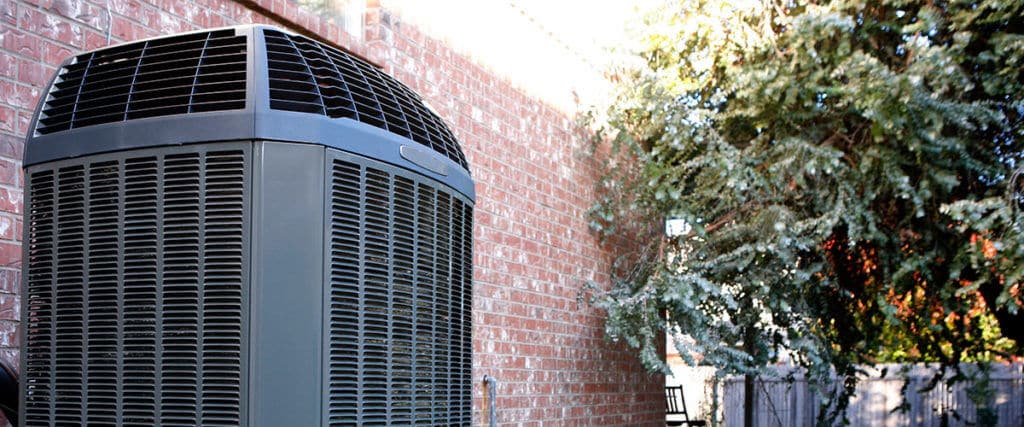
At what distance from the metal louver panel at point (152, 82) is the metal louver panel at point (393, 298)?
28 cm

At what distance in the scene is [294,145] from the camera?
1925 millimetres

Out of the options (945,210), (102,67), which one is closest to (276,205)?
(102,67)

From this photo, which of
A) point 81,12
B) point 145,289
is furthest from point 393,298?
point 81,12

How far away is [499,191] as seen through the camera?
5.11m

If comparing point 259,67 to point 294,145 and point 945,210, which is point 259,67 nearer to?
point 294,145

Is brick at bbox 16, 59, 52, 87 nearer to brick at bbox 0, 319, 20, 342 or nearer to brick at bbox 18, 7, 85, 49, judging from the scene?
brick at bbox 18, 7, 85, 49

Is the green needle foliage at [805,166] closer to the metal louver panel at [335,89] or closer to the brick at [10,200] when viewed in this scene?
the metal louver panel at [335,89]

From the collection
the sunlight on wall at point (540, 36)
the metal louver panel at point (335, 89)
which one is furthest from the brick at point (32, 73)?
the sunlight on wall at point (540, 36)

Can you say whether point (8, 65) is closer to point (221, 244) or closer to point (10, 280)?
point (10, 280)

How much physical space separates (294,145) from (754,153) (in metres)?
4.82

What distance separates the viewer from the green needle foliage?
18.4ft

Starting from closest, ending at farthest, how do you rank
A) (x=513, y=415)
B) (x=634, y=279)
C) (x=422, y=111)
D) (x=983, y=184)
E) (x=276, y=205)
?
(x=276, y=205) < (x=422, y=111) < (x=513, y=415) < (x=983, y=184) < (x=634, y=279)

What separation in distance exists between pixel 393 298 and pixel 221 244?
0.38 m

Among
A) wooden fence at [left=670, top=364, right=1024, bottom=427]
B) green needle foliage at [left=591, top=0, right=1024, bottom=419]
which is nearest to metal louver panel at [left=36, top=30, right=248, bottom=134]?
green needle foliage at [left=591, top=0, right=1024, bottom=419]
